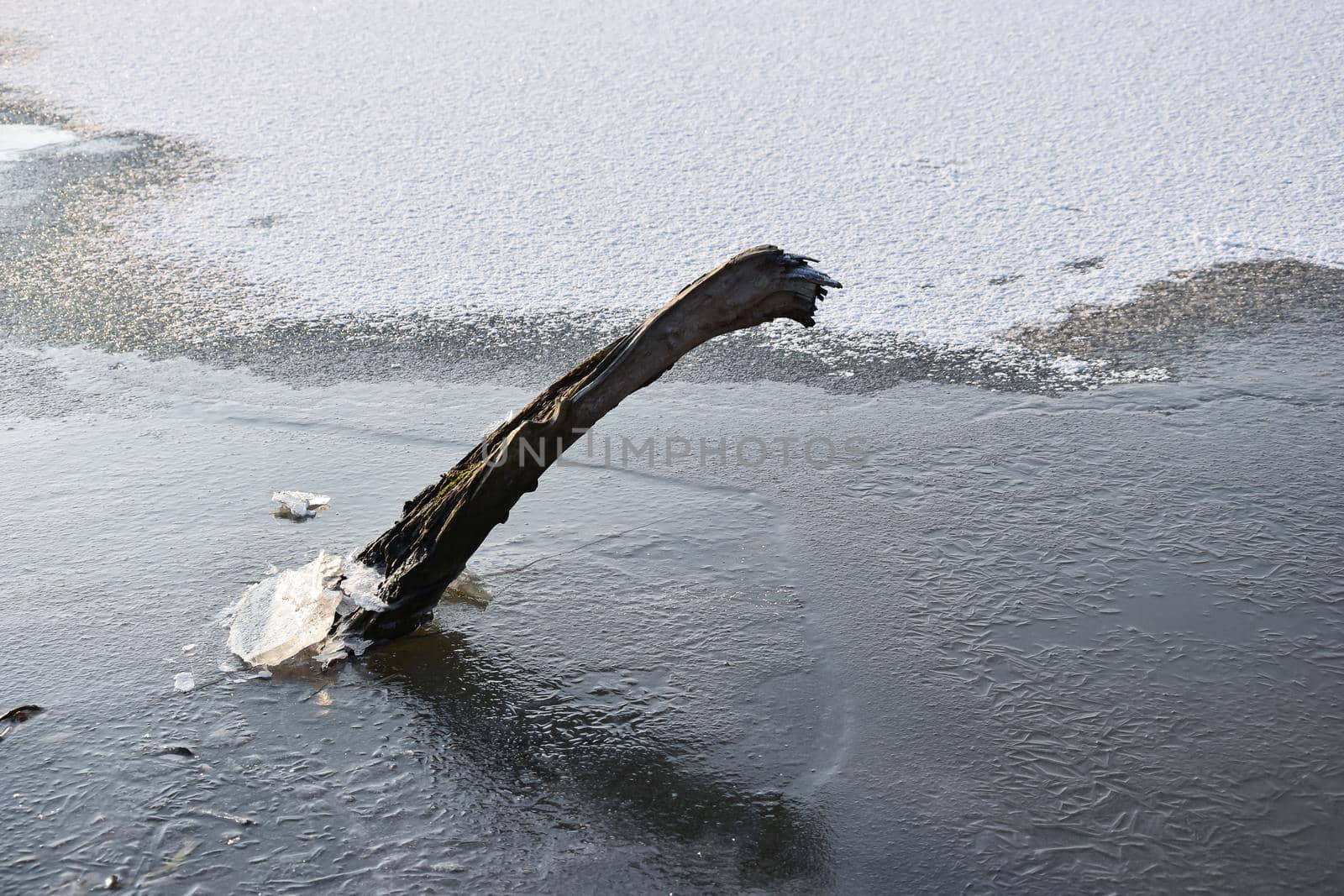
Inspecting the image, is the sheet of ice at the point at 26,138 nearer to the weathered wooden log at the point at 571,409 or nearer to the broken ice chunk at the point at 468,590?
the broken ice chunk at the point at 468,590

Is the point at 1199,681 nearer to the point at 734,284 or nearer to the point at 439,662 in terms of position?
the point at 734,284

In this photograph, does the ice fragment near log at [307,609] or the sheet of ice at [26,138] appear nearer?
the ice fragment near log at [307,609]

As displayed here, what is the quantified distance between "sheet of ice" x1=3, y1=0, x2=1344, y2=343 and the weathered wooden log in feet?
6.26

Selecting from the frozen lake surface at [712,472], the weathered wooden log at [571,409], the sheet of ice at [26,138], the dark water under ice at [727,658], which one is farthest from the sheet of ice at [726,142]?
the weathered wooden log at [571,409]

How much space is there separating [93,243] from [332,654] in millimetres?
3735

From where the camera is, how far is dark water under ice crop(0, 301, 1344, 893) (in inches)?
99.6

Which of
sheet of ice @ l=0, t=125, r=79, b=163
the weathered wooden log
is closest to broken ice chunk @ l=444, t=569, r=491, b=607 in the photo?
the weathered wooden log

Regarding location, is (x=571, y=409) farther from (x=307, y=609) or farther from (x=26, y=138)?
(x=26, y=138)

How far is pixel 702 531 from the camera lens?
Result: 12.1ft

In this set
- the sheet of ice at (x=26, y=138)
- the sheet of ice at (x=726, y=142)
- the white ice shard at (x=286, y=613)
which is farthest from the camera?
the sheet of ice at (x=26, y=138)

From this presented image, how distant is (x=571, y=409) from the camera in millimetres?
3160

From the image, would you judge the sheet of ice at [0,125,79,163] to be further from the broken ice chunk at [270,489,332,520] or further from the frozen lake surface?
the broken ice chunk at [270,489,332,520]

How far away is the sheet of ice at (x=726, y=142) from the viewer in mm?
5516

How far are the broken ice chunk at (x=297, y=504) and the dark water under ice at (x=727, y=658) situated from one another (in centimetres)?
6
